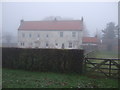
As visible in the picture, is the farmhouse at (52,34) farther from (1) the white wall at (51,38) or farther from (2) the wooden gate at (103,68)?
(2) the wooden gate at (103,68)

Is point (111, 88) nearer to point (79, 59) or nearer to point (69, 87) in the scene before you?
point (69, 87)

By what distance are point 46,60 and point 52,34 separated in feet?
99.1

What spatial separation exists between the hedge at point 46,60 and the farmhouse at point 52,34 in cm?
2755

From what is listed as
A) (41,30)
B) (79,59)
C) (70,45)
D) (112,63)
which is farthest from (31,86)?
(41,30)

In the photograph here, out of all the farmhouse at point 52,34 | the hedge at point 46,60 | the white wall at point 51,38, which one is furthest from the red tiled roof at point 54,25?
the hedge at point 46,60

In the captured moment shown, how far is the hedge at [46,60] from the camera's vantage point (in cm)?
846

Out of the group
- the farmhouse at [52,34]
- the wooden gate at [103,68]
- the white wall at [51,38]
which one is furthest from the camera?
the farmhouse at [52,34]

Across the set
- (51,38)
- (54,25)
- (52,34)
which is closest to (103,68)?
(51,38)

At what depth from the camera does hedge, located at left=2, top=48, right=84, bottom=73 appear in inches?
333

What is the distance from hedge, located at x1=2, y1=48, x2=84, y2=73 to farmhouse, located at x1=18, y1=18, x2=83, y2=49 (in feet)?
90.4

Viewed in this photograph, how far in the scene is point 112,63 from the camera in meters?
7.84

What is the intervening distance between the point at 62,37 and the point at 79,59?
2982 centimetres

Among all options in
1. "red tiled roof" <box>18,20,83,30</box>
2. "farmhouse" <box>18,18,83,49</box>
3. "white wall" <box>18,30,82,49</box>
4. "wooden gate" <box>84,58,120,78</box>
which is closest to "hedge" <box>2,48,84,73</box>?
"wooden gate" <box>84,58,120,78</box>

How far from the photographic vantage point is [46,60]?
8930mm
